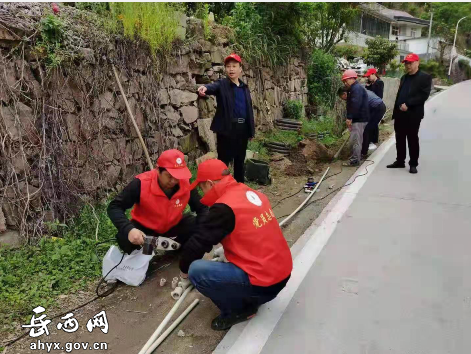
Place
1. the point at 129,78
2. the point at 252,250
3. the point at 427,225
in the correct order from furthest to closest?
the point at 129,78, the point at 427,225, the point at 252,250

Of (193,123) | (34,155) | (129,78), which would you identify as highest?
(129,78)

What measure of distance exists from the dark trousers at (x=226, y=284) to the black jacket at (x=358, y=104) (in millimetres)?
5355

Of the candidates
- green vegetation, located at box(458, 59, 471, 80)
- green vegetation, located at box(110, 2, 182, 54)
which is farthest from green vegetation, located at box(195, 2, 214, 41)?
green vegetation, located at box(458, 59, 471, 80)

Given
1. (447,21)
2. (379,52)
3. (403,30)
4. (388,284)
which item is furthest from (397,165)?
(447,21)

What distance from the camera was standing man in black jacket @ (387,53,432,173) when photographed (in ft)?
20.7

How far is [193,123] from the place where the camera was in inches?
264

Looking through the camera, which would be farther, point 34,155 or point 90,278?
point 34,155

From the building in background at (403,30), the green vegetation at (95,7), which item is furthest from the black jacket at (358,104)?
the building in background at (403,30)

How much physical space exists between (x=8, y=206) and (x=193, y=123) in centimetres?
350

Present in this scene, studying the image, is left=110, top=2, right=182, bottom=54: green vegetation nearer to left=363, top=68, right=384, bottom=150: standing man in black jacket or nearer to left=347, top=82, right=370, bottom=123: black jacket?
left=347, top=82, right=370, bottom=123: black jacket

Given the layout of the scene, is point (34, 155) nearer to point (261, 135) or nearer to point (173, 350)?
point (173, 350)

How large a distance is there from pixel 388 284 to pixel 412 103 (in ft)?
13.4

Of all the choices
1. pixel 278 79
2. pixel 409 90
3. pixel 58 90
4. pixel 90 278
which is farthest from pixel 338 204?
pixel 278 79

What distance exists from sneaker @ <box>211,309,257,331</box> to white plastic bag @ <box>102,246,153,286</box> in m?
0.93
